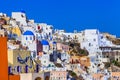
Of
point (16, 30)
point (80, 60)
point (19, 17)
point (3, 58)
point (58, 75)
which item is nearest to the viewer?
point (3, 58)

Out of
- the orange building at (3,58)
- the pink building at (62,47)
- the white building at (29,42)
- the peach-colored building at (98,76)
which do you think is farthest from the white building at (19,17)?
the orange building at (3,58)

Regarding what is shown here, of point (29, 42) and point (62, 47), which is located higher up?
point (62, 47)

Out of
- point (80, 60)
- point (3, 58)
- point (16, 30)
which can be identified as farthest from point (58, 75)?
point (3, 58)

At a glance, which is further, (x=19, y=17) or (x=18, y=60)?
(x=19, y=17)

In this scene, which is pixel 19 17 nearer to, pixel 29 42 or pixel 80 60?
pixel 80 60

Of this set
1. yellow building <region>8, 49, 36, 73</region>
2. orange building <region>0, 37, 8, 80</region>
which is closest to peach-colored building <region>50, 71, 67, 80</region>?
yellow building <region>8, 49, 36, 73</region>

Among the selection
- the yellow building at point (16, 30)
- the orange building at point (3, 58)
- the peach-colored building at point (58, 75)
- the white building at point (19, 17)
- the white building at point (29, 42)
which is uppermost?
the white building at point (19, 17)

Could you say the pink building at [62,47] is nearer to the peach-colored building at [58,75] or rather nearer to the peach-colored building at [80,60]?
the peach-colored building at [80,60]

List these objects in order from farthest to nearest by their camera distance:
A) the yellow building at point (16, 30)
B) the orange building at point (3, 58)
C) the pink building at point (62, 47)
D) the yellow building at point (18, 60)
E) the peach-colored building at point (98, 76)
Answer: the pink building at point (62, 47), the yellow building at point (16, 30), the peach-colored building at point (98, 76), the yellow building at point (18, 60), the orange building at point (3, 58)

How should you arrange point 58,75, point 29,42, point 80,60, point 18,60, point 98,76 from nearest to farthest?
1. point 18,60
2. point 58,75
3. point 98,76
4. point 29,42
5. point 80,60

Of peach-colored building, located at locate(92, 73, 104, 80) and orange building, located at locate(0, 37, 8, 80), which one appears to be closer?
orange building, located at locate(0, 37, 8, 80)

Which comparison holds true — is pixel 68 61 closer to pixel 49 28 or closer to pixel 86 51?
pixel 86 51

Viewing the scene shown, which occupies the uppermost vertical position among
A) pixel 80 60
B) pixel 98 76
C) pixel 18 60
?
pixel 80 60

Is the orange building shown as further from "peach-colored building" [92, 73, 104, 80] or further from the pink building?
the pink building
